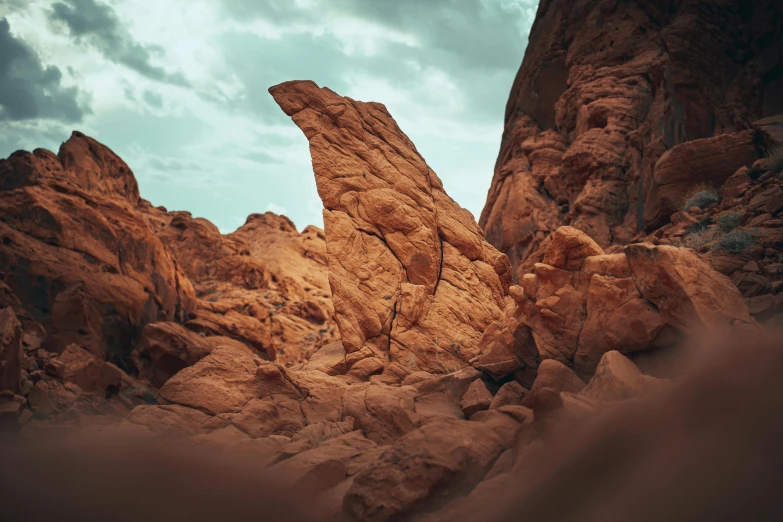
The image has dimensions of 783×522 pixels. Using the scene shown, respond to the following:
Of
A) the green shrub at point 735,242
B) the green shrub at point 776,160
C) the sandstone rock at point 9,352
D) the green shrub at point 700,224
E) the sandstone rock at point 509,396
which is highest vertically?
the green shrub at point 776,160

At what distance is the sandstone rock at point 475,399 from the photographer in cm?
975

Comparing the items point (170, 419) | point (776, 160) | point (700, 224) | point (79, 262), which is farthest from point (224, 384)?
point (79, 262)

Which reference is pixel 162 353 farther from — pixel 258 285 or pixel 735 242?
pixel 735 242

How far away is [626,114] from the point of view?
23.8m

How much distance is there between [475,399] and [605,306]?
9.40 ft

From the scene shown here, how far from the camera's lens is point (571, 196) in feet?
82.1

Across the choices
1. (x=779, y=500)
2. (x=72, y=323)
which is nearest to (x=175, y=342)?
(x=72, y=323)

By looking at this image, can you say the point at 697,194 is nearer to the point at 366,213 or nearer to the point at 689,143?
the point at 689,143

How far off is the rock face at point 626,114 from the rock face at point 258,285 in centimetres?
1313

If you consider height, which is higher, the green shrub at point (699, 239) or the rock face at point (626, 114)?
the rock face at point (626, 114)

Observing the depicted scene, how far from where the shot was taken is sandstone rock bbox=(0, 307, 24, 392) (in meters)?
13.1

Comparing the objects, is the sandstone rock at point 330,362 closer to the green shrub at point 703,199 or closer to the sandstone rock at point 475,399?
the sandstone rock at point 475,399

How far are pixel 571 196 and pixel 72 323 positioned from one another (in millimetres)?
21858

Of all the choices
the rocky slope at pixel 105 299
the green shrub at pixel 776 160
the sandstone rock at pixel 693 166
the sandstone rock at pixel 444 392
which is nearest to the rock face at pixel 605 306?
the sandstone rock at pixel 444 392
